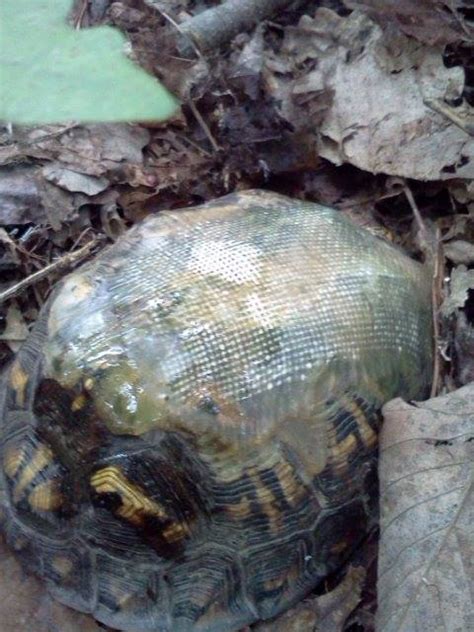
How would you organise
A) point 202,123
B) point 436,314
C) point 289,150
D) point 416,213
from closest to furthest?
point 436,314, point 416,213, point 289,150, point 202,123

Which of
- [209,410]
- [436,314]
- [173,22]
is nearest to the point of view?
[209,410]

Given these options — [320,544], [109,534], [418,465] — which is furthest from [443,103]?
[109,534]

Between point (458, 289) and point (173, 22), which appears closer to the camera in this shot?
point (458, 289)

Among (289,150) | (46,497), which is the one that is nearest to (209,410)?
(46,497)

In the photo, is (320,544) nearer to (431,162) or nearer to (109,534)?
(109,534)

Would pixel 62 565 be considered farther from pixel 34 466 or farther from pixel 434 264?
pixel 434 264

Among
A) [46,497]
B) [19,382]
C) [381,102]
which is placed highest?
[381,102]
